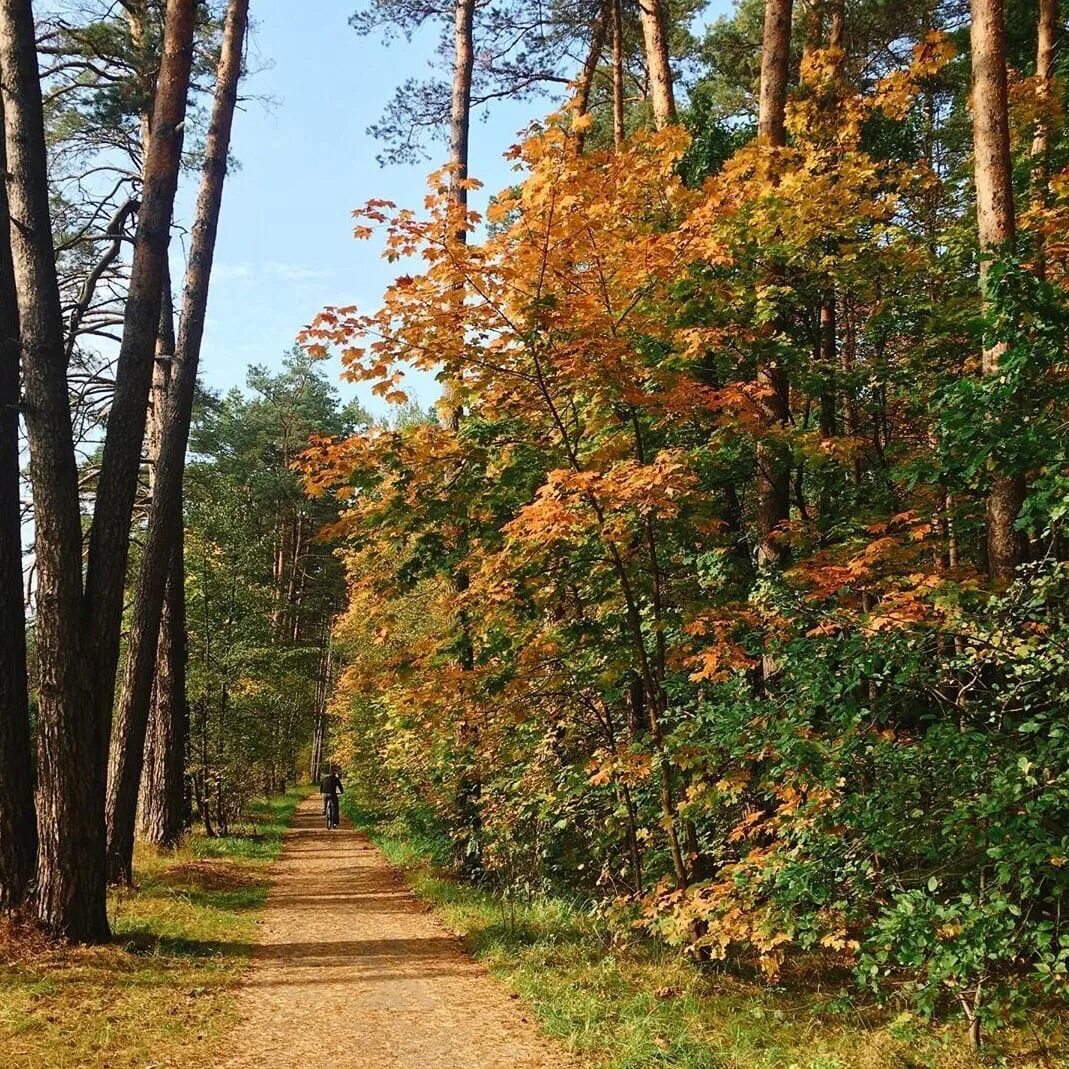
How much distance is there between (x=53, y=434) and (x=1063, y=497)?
705 cm

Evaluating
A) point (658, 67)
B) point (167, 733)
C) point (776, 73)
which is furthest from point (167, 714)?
point (776, 73)

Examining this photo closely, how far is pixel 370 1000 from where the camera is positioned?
561 centimetres

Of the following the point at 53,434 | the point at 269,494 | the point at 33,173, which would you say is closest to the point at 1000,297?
the point at 53,434

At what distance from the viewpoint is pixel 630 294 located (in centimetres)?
605

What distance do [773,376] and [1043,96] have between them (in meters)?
4.10

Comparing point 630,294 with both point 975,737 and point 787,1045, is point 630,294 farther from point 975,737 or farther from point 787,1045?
point 787,1045

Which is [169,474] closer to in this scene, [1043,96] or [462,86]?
[462,86]

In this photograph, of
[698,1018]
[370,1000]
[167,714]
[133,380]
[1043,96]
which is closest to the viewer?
[698,1018]

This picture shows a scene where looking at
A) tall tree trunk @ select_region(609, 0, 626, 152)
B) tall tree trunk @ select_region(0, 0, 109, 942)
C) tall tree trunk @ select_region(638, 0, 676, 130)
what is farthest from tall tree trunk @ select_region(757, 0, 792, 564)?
tall tree trunk @ select_region(0, 0, 109, 942)

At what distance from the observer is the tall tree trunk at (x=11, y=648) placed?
6105 mm

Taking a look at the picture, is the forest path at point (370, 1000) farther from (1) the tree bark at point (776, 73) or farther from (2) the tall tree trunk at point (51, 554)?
(1) the tree bark at point (776, 73)

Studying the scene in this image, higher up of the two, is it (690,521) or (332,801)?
(690,521)

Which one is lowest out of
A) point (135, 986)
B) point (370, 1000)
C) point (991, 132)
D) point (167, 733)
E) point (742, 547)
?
point (370, 1000)

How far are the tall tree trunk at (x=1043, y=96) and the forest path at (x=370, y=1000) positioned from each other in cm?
674
